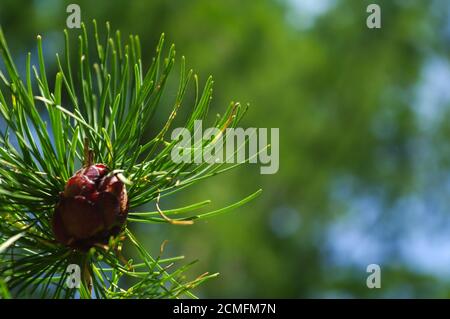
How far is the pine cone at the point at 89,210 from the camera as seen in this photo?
0.50 metres

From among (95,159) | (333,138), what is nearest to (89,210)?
(95,159)

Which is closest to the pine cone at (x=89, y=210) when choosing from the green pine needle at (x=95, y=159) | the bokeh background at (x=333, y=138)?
the green pine needle at (x=95, y=159)

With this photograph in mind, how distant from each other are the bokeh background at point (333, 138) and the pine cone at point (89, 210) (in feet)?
9.67

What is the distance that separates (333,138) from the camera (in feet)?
12.9

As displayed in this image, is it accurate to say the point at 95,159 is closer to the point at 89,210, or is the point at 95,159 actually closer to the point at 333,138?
the point at 89,210

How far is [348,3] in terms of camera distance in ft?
13.2

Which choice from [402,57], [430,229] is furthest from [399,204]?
[402,57]

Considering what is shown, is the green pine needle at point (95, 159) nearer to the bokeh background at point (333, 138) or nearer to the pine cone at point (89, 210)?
the pine cone at point (89, 210)

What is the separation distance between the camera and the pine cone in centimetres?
50

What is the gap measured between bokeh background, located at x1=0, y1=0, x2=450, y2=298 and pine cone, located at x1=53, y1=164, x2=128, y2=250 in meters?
2.95

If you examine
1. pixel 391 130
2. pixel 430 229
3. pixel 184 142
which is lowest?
pixel 184 142

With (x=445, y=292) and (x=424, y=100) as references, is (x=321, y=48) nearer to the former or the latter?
(x=424, y=100)

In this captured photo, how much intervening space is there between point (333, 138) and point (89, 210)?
139 inches
